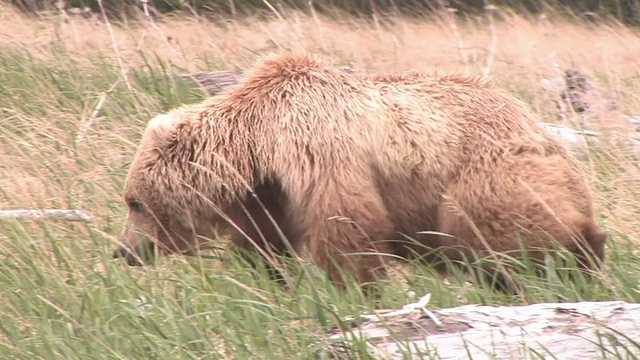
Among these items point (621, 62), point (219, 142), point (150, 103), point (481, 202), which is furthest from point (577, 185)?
point (621, 62)

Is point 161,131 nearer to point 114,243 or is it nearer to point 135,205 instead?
point 135,205

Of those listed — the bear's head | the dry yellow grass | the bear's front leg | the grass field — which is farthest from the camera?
the dry yellow grass

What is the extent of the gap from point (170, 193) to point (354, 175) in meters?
0.80

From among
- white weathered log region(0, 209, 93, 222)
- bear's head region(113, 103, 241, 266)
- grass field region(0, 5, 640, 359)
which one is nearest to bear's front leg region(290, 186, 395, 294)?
grass field region(0, 5, 640, 359)

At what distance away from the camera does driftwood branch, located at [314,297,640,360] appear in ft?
11.6

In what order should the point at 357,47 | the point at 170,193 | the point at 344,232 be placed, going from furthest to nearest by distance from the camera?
1. the point at 357,47
2. the point at 170,193
3. the point at 344,232

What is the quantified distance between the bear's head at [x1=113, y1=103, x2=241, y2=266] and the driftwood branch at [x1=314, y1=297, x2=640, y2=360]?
54.0 inches

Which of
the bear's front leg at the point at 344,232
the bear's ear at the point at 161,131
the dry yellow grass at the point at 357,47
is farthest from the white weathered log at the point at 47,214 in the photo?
Answer: the bear's front leg at the point at 344,232

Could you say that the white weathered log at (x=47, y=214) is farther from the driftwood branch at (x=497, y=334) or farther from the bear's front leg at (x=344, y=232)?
the driftwood branch at (x=497, y=334)

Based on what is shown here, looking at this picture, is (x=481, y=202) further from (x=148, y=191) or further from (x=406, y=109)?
(x=148, y=191)

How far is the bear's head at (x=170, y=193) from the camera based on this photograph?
4984mm

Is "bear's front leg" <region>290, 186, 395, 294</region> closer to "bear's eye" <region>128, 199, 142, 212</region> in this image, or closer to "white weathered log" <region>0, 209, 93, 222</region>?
"bear's eye" <region>128, 199, 142, 212</region>

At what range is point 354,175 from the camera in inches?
188

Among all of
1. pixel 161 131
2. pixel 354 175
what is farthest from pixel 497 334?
pixel 161 131
